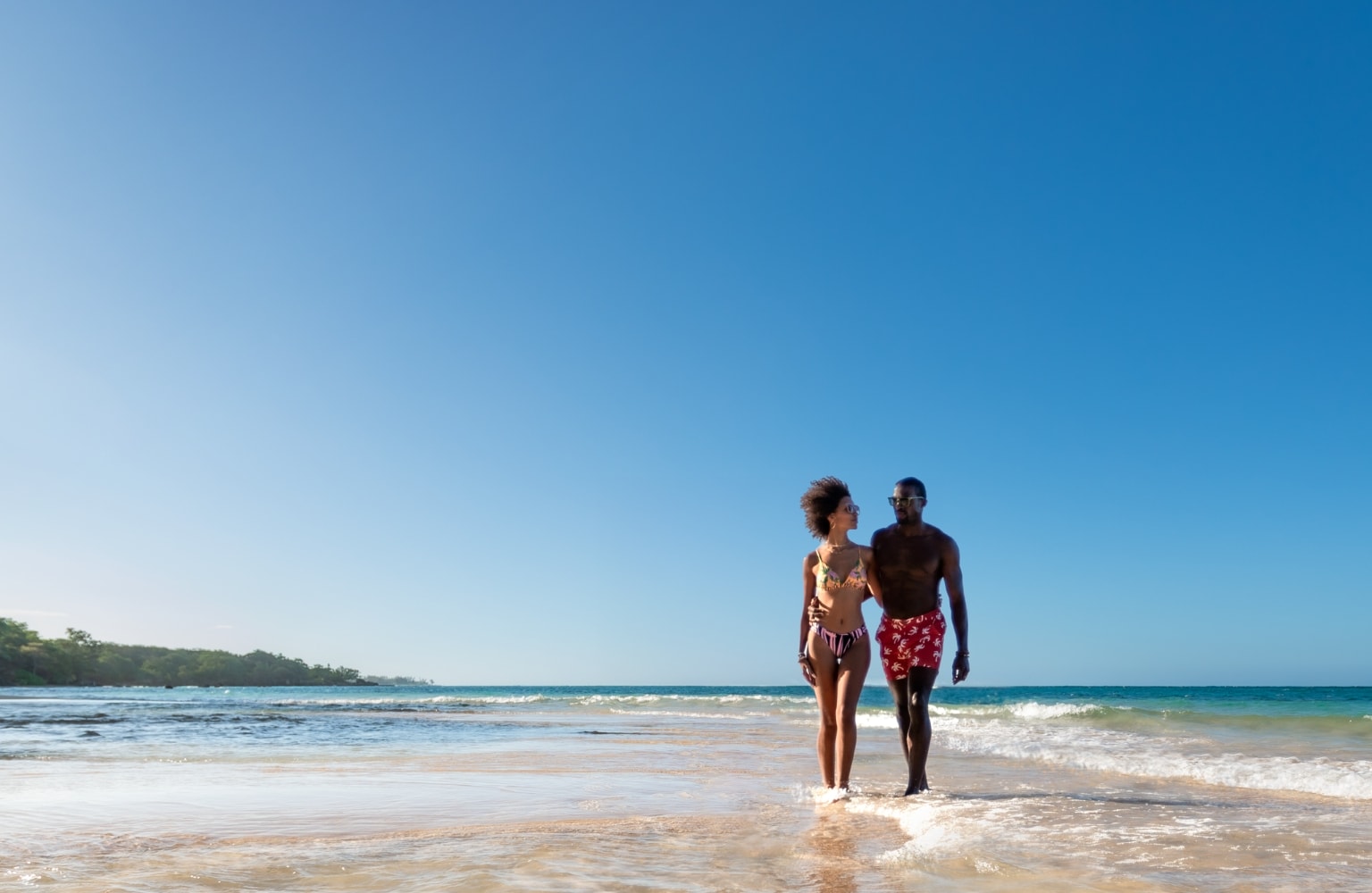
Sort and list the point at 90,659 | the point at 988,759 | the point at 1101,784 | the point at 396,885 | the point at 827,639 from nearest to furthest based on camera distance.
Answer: the point at 396,885
the point at 827,639
the point at 1101,784
the point at 988,759
the point at 90,659

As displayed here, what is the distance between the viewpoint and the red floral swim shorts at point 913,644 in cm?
583

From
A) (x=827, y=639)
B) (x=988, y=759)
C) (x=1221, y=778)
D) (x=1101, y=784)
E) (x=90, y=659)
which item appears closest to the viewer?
(x=827, y=639)

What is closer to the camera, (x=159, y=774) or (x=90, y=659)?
(x=159, y=774)

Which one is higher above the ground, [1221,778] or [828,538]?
[828,538]

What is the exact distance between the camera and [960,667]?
572cm

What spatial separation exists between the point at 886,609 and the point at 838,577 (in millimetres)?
461

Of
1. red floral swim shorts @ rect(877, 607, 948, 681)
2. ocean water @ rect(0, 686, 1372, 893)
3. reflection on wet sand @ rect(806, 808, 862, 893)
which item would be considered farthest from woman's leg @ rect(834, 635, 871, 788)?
reflection on wet sand @ rect(806, 808, 862, 893)

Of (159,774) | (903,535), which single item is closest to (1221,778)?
(903,535)

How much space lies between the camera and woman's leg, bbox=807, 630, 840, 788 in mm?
5802

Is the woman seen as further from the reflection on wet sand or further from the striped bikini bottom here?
the reflection on wet sand

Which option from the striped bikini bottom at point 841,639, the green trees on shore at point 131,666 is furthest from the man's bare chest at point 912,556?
the green trees on shore at point 131,666

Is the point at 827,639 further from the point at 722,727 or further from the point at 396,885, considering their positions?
the point at 722,727

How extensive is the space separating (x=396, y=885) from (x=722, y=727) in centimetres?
1445

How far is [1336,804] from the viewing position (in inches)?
232
